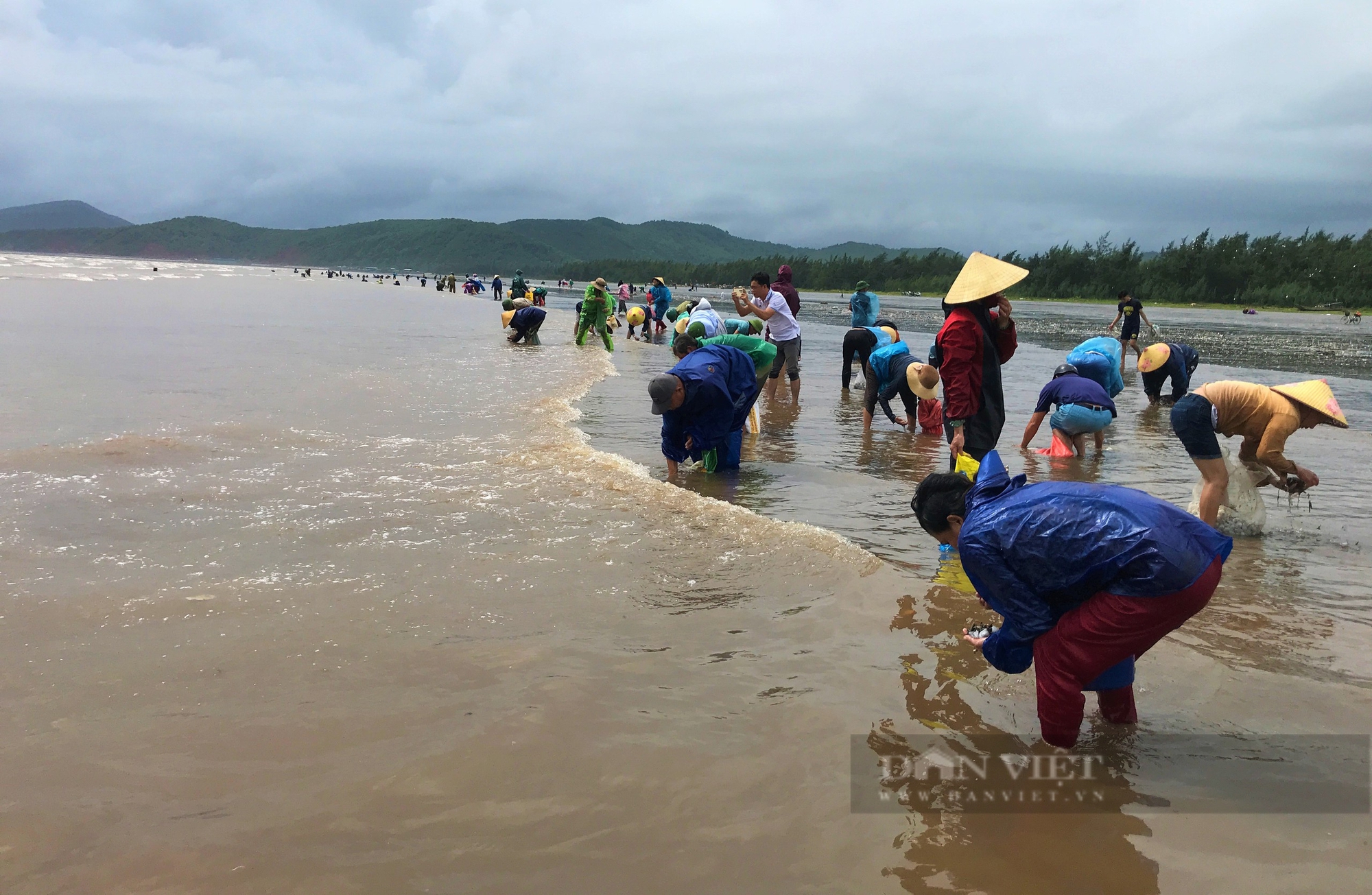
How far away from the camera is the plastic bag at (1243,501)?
18.2 feet

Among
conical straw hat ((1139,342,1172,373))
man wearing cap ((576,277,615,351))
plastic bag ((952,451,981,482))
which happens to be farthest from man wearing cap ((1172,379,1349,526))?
man wearing cap ((576,277,615,351))

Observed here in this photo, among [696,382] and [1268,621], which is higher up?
[696,382]

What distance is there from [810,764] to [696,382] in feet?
13.7

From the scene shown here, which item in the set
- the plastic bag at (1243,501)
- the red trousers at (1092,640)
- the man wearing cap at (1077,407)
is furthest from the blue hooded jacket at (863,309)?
the red trousers at (1092,640)

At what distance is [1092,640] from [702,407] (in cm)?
432

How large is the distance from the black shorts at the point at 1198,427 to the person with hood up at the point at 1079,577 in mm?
2653

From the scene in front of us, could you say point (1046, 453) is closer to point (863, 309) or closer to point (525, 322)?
point (863, 309)

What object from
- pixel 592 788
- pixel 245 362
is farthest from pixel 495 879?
pixel 245 362

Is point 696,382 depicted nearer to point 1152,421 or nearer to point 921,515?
point 921,515

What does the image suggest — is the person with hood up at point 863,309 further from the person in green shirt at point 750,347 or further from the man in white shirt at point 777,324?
the person in green shirt at point 750,347

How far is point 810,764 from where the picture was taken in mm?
2832

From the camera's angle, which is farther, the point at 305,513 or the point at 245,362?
the point at 245,362

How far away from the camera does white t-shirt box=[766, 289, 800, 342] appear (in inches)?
444

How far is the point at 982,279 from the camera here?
530 centimetres
